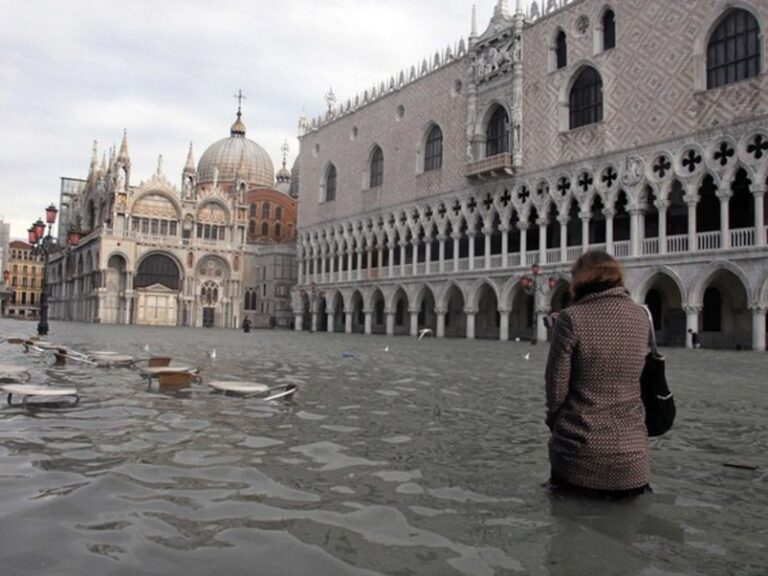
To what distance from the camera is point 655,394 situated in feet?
12.9

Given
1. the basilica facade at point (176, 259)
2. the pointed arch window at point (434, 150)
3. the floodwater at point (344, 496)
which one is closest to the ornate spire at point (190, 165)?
the basilica facade at point (176, 259)

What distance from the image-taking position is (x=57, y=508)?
356 centimetres

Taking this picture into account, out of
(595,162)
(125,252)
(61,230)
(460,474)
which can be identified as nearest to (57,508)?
(460,474)

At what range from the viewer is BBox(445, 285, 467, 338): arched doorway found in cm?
3921

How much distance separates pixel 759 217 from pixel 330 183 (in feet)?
108

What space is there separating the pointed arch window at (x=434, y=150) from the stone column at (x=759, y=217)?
1863 cm

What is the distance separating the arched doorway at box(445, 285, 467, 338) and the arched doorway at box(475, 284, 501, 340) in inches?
57.4

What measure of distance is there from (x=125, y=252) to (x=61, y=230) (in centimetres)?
3402

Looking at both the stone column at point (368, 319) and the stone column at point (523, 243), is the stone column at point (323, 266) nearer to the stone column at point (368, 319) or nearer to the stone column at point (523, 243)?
the stone column at point (368, 319)

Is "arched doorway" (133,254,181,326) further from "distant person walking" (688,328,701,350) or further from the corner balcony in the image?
"distant person walking" (688,328,701,350)

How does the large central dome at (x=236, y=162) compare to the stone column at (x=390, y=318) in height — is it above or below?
above

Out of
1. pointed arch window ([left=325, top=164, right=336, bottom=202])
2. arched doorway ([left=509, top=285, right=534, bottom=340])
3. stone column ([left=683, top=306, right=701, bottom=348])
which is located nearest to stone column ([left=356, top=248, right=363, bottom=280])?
pointed arch window ([left=325, top=164, right=336, bottom=202])

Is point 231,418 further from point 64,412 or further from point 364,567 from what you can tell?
point 364,567

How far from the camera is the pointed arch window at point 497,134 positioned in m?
34.8
